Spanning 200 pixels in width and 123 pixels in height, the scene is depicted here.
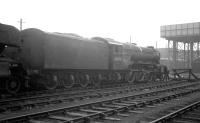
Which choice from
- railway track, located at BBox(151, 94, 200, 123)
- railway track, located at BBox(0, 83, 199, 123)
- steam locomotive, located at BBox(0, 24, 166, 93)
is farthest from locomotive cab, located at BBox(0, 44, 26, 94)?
railway track, located at BBox(151, 94, 200, 123)

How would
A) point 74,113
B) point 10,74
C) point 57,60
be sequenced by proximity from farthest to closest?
point 57,60, point 10,74, point 74,113

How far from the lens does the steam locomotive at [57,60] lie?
12250 millimetres

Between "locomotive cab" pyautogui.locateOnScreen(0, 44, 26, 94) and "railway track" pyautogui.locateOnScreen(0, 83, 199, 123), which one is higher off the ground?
"locomotive cab" pyautogui.locateOnScreen(0, 44, 26, 94)

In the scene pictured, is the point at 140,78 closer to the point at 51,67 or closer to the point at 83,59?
the point at 83,59

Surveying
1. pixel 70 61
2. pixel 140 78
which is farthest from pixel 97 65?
pixel 140 78

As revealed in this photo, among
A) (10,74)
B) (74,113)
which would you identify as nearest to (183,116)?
(74,113)

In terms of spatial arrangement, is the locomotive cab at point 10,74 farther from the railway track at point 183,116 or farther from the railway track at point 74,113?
the railway track at point 183,116

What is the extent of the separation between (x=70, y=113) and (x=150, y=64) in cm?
1710

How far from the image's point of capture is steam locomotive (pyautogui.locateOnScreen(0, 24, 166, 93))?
40.2 ft

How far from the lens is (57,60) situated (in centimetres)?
1514

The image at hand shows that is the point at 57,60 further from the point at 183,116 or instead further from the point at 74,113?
the point at 183,116

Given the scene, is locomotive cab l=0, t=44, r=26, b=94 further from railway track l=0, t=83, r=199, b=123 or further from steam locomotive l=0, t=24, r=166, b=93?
railway track l=0, t=83, r=199, b=123

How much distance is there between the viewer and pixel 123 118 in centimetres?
796

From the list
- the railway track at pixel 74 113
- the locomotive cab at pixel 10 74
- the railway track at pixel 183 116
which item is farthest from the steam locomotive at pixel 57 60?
the railway track at pixel 183 116
